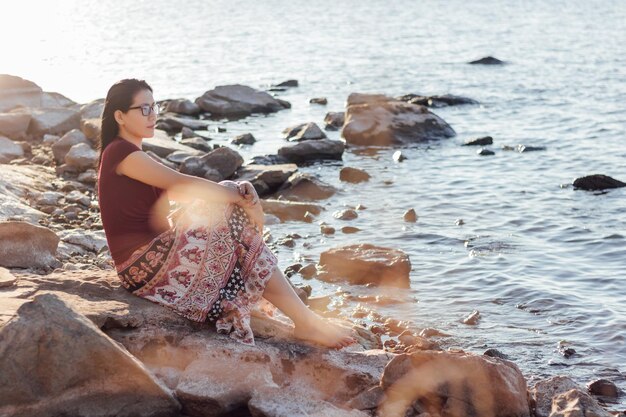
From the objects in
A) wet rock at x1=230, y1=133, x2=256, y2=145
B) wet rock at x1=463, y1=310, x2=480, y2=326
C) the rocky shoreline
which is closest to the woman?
the rocky shoreline

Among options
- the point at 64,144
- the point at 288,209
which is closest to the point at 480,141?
the point at 288,209

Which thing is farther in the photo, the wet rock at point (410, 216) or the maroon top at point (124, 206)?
the wet rock at point (410, 216)

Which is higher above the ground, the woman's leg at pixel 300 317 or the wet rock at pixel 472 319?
the woman's leg at pixel 300 317

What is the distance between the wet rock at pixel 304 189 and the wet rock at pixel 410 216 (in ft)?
5.08

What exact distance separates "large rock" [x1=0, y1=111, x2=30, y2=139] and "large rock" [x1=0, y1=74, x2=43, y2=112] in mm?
2027

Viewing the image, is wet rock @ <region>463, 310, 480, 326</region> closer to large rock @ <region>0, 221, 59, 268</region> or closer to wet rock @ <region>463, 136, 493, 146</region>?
large rock @ <region>0, 221, 59, 268</region>

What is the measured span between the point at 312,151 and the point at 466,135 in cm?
410

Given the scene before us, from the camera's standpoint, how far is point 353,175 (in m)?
15.0

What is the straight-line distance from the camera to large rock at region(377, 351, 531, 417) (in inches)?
222

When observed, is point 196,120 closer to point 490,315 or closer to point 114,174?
point 490,315

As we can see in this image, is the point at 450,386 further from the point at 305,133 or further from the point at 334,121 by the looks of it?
the point at 334,121

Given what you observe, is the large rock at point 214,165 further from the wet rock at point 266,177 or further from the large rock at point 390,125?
the large rock at point 390,125

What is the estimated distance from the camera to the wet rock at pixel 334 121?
20.0 metres

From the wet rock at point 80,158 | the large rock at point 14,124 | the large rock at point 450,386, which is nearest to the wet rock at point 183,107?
the large rock at point 14,124
